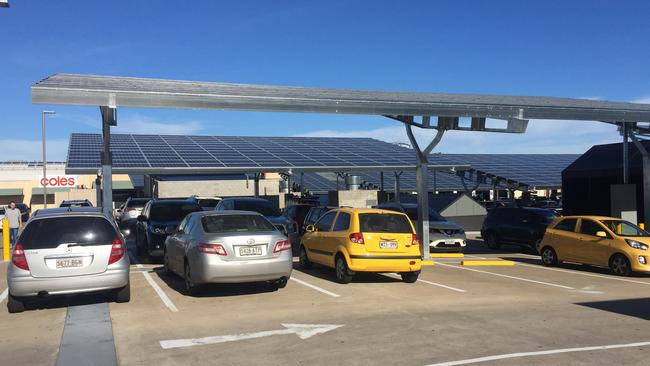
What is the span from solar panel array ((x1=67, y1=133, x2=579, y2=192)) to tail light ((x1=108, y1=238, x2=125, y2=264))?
19.4 meters

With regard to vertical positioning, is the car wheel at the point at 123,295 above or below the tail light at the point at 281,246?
below

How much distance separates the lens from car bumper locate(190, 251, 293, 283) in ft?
30.0

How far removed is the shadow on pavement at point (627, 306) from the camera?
8359mm

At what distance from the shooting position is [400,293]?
9969 mm

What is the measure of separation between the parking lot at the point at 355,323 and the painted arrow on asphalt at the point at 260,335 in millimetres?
12

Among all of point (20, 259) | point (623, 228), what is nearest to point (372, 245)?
point (20, 259)

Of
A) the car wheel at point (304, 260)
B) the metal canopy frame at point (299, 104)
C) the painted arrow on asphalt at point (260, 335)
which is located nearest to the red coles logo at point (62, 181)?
the metal canopy frame at point (299, 104)

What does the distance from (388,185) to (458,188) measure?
654cm

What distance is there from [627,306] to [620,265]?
4801 mm

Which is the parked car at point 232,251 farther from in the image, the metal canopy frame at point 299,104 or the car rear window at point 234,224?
the metal canopy frame at point 299,104

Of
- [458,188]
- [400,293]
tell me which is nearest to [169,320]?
[400,293]

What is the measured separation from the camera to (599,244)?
1382 centimetres

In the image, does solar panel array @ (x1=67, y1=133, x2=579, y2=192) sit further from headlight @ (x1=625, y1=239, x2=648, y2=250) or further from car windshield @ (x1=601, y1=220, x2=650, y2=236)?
headlight @ (x1=625, y1=239, x2=648, y2=250)

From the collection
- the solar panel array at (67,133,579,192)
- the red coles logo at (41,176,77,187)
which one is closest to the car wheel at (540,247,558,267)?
the solar panel array at (67,133,579,192)
